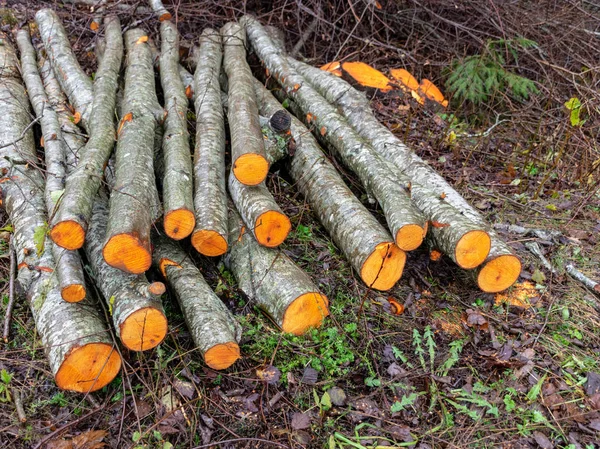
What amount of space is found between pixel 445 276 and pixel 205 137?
248 centimetres

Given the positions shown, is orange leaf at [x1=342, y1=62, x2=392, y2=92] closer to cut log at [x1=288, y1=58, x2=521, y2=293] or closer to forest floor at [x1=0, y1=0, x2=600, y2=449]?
cut log at [x1=288, y1=58, x2=521, y2=293]

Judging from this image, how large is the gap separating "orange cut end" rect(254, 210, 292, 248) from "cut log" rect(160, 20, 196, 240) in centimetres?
50

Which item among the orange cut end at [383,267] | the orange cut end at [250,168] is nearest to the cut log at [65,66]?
the orange cut end at [250,168]

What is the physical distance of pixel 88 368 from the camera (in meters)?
3.06

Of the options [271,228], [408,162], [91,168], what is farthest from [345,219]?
[91,168]

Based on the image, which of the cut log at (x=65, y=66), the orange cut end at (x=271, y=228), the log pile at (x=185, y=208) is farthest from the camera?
the cut log at (x=65, y=66)

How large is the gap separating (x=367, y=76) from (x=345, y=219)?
3213mm

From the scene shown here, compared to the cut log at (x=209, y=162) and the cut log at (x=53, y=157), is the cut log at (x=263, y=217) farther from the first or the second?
the cut log at (x=53, y=157)

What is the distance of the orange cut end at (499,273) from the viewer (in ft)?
12.4

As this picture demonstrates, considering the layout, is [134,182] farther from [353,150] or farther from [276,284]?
[353,150]

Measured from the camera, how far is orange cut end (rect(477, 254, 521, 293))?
12.4ft

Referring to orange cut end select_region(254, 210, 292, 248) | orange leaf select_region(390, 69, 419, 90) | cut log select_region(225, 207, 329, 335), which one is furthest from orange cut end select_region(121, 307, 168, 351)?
orange leaf select_region(390, 69, 419, 90)

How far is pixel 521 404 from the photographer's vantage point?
10.8 feet

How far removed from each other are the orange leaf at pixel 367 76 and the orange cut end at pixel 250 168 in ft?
10.3
